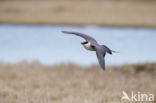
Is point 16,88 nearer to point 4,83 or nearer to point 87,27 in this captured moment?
point 4,83

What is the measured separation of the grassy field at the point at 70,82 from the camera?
9.32 m

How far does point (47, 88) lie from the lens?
10383mm

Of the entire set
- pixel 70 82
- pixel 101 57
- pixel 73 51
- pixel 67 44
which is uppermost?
pixel 101 57

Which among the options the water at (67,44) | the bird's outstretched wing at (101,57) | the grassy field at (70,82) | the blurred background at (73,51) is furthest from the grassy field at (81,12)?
the bird's outstretched wing at (101,57)

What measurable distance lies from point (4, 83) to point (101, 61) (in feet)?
15.1

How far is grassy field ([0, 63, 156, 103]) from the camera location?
932cm

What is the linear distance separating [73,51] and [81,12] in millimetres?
6420

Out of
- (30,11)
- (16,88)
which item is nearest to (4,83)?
(16,88)

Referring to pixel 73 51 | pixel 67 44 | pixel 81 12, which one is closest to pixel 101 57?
pixel 73 51

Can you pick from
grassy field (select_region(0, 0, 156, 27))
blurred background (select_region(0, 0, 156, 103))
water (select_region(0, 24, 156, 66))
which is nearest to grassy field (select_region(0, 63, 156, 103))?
blurred background (select_region(0, 0, 156, 103))

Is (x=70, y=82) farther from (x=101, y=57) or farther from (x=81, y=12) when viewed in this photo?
(x=81, y=12)

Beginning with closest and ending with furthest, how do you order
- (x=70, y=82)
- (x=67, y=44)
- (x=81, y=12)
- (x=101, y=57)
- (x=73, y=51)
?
(x=101, y=57), (x=70, y=82), (x=73, y=51), (x=67, y=44), (x=81, y=12)

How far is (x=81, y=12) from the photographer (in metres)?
23.5

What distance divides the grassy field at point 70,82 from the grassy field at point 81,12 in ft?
29.0
